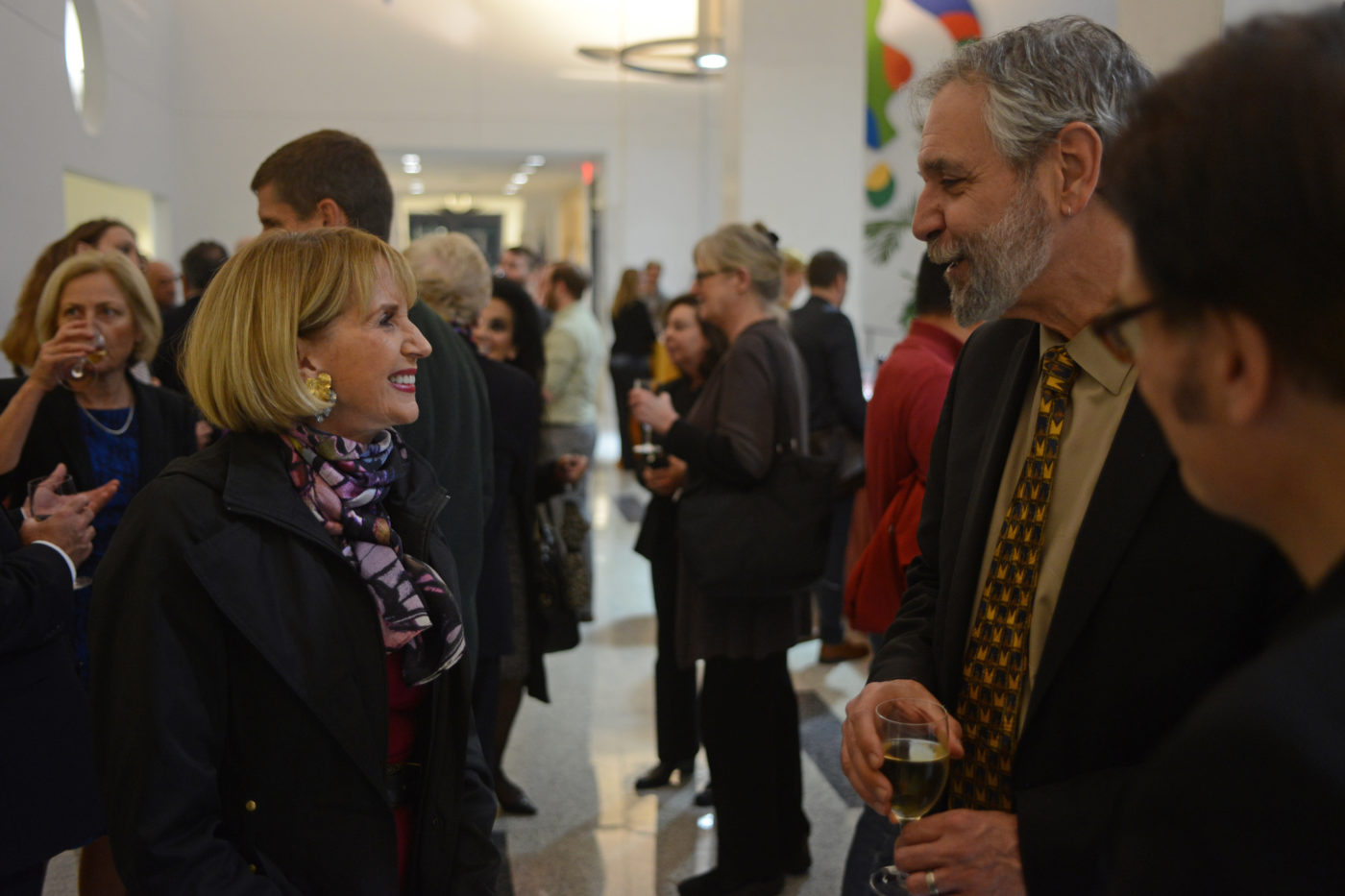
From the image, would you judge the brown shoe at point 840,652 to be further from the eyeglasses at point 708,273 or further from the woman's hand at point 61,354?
the woman's hand at point 61,354

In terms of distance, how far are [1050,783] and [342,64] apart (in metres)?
12.2

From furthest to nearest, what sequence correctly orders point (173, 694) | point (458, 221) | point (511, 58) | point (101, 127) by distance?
1. point (458, 221)
2. point (511, 58)
3. point (101, 127)
4. point (173, 694)

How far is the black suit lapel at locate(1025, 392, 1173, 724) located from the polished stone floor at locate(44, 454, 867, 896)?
212cm

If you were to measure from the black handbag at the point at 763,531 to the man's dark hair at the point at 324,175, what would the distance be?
46.8 inches

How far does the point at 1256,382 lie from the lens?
0.61 metres

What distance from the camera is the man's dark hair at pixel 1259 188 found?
57 cm

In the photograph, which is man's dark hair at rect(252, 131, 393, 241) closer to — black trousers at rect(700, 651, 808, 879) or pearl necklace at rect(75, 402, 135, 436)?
pearl necklace at rect(75, 402, 135, 436)

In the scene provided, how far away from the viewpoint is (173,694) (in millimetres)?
1303

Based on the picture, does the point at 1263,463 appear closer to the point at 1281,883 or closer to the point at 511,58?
the point at 1281,883

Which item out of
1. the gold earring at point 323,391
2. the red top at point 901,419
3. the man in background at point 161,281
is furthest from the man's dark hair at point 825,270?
the gold earring at point 323,391

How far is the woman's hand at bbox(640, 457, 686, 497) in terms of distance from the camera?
3244 millimetres

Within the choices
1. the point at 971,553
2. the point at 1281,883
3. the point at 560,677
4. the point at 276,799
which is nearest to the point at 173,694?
the point at 276,799

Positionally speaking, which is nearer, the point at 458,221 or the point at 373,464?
the point at 373,464

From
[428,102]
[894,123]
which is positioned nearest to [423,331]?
[894,123]
